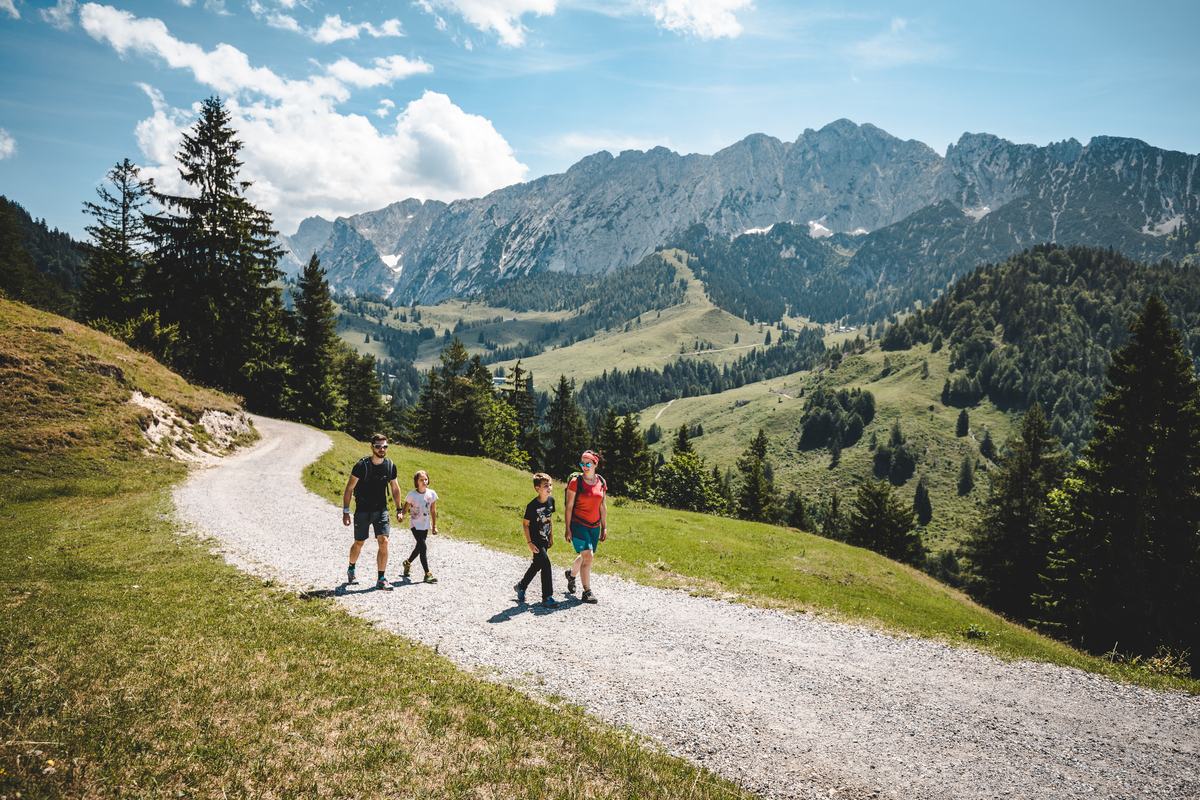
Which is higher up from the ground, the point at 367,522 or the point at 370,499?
the point at 370,499

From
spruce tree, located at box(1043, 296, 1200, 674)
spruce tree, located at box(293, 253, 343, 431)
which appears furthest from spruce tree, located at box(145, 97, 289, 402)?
spruce tree, located at box(1043, 296, 1200, 674)

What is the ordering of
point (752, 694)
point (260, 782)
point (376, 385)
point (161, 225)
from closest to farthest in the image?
point (260, 782), point (752, 694), point (161, 225), point (376, 385)

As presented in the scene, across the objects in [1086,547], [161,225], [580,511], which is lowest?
[1086,547]

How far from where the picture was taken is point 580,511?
14.5 metres

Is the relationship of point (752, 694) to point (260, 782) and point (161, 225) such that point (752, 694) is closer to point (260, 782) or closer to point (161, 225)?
point (260, 782)

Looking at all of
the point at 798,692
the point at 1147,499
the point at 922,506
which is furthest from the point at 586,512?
the point at 922,506

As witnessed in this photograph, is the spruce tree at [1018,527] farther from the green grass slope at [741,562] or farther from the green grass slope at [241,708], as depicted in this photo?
the green grass slope at [241,708]

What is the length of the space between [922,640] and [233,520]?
77.7 ft

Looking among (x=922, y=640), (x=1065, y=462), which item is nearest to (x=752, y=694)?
(x=922, y=640)

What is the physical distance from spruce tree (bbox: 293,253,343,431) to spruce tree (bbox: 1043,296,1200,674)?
62993mm

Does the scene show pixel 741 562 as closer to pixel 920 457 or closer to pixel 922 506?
pixel 922 506

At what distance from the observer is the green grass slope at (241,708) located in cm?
611

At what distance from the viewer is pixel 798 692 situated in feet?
33.6

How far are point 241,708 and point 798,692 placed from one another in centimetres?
929
